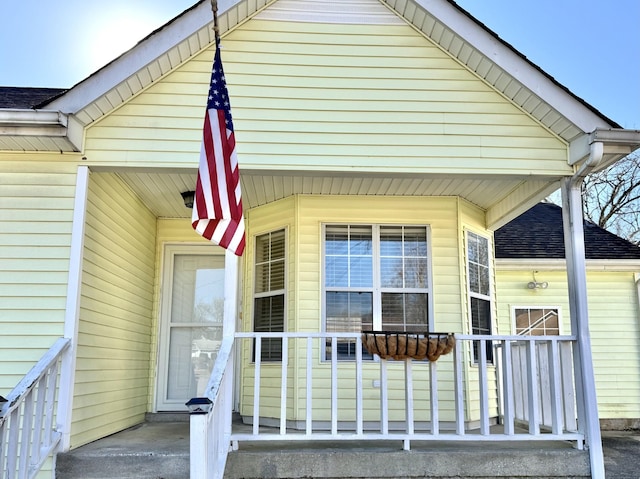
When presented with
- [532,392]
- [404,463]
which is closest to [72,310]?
[404,463]

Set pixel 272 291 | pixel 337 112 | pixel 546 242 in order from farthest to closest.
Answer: pixel 546 242 → pixel 272 291 → pixel 337 112

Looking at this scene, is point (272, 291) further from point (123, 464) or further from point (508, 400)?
point (508, 400)

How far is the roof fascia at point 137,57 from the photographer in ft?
14.8

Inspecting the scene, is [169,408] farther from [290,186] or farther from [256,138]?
[256,138]

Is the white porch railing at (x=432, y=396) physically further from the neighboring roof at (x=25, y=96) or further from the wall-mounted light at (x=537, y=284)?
the neighboring roof at (x=25, y=96)

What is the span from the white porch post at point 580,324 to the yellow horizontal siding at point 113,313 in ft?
13.3

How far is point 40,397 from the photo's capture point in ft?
13.5

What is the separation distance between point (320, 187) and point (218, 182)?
2.20 m

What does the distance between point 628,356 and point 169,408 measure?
671cm

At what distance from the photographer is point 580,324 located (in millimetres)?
4773

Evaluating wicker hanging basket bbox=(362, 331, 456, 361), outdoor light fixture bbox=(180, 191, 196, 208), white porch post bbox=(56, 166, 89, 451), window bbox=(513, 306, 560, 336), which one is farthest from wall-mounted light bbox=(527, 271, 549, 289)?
white porch post bbox=(56, 166, 89, 451)

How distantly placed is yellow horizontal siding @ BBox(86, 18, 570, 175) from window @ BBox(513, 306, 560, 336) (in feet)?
14.4

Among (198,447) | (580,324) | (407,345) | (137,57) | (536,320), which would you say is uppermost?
(137,57)

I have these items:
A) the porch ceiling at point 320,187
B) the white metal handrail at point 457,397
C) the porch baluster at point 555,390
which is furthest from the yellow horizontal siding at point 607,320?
the porch baluster at point 555,390
